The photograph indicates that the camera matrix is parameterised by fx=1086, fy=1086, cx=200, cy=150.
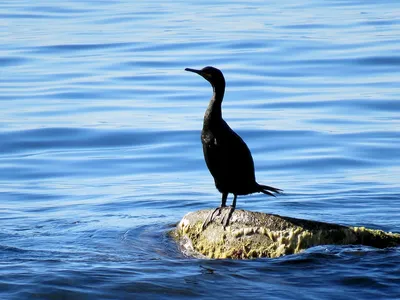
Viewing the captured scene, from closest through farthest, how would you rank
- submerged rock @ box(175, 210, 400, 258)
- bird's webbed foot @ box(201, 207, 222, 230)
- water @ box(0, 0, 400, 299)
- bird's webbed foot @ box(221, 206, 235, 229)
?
water @ box(0, 0, 400, 299) < submerged rock @ box(175, 210, 400, 258) < bird's webbed foot @ box(221, 206, 235, 229) < bird's webbed foot @ box(201, 207, 222, 230)

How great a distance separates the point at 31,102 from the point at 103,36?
7.55 meters

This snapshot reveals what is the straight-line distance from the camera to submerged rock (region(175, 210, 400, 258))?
756 cm

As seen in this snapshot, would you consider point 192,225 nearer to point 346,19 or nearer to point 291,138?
point 291,138

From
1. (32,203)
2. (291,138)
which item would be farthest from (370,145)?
(32,203)

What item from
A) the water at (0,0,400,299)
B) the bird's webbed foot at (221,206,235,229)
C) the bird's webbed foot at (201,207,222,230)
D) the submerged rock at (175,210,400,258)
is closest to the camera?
the water at (0,0,400,299)

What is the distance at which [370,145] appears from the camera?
12.9 metres

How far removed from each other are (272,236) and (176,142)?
587cm

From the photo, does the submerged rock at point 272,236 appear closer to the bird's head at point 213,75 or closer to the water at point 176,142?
the water at point 176,142

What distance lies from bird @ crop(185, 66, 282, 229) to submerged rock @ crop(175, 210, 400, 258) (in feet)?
0.33

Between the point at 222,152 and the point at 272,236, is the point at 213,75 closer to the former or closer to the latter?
the point at 222,152

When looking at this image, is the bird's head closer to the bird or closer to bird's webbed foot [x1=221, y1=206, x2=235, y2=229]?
the bird

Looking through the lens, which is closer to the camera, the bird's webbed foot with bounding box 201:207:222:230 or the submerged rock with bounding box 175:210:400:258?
the submerged rock with bounding box 175:210:400:258

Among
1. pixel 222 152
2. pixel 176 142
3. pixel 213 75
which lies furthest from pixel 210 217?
pixel 176 142

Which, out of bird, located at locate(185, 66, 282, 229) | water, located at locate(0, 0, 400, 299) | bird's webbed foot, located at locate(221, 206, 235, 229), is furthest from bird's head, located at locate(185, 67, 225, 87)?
water, located at locate(0, 0, 400, 299)
